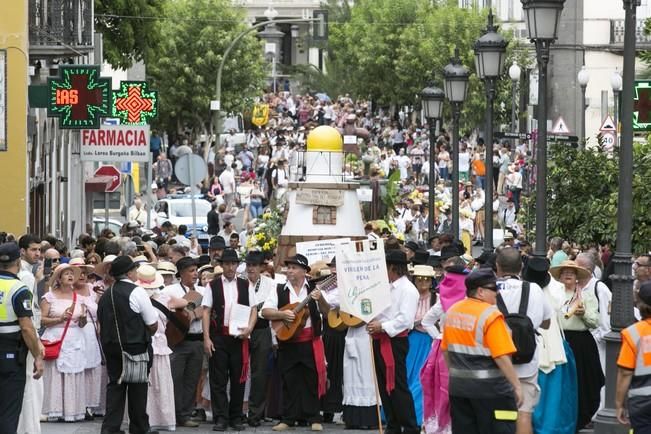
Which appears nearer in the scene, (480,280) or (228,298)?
(480,280)

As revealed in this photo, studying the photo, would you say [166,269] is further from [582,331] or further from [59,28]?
[59,28]

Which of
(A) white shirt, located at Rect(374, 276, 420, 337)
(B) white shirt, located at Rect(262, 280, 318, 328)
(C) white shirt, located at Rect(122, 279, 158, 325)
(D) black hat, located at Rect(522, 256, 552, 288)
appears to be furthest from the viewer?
(B) white shirt, located at Rect(262, 280, 318, 328)

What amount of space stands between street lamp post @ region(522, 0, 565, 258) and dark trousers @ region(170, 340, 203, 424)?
3497mm

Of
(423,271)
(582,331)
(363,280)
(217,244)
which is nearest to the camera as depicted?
(363,280)

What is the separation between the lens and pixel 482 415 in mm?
12688

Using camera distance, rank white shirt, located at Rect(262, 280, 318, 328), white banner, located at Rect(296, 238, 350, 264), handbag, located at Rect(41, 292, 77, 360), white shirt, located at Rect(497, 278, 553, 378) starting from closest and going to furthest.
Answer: white shirt, located at Rect(497, 278, 553, 378), white shirt, located at Rect(262, 280, 318, 328), handbag, located at Rect(41, 292, 77, 360), white banner, located at Rect(296, 238, 350, 264)

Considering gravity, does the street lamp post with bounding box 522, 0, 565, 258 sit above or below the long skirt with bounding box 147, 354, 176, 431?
above

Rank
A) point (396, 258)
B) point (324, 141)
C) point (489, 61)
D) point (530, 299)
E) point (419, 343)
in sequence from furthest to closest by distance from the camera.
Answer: point (324, 141), point (489, 61), point (419, 343), point (396, 258), point (530, 299)

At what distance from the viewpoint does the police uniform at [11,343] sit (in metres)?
14.2

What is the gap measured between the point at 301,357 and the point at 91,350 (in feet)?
6.47

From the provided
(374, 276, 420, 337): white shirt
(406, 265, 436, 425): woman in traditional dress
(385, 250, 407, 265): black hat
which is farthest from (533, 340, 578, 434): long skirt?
(385, 250, 407, 265): black hat

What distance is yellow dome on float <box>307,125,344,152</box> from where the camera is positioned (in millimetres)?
26953

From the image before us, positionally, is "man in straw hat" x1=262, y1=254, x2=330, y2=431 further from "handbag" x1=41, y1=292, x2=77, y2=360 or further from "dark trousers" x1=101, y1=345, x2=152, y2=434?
"handbag" x1=41, y1=292, x2=77, y2=360

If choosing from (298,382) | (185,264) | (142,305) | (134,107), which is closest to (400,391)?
(298,382)
